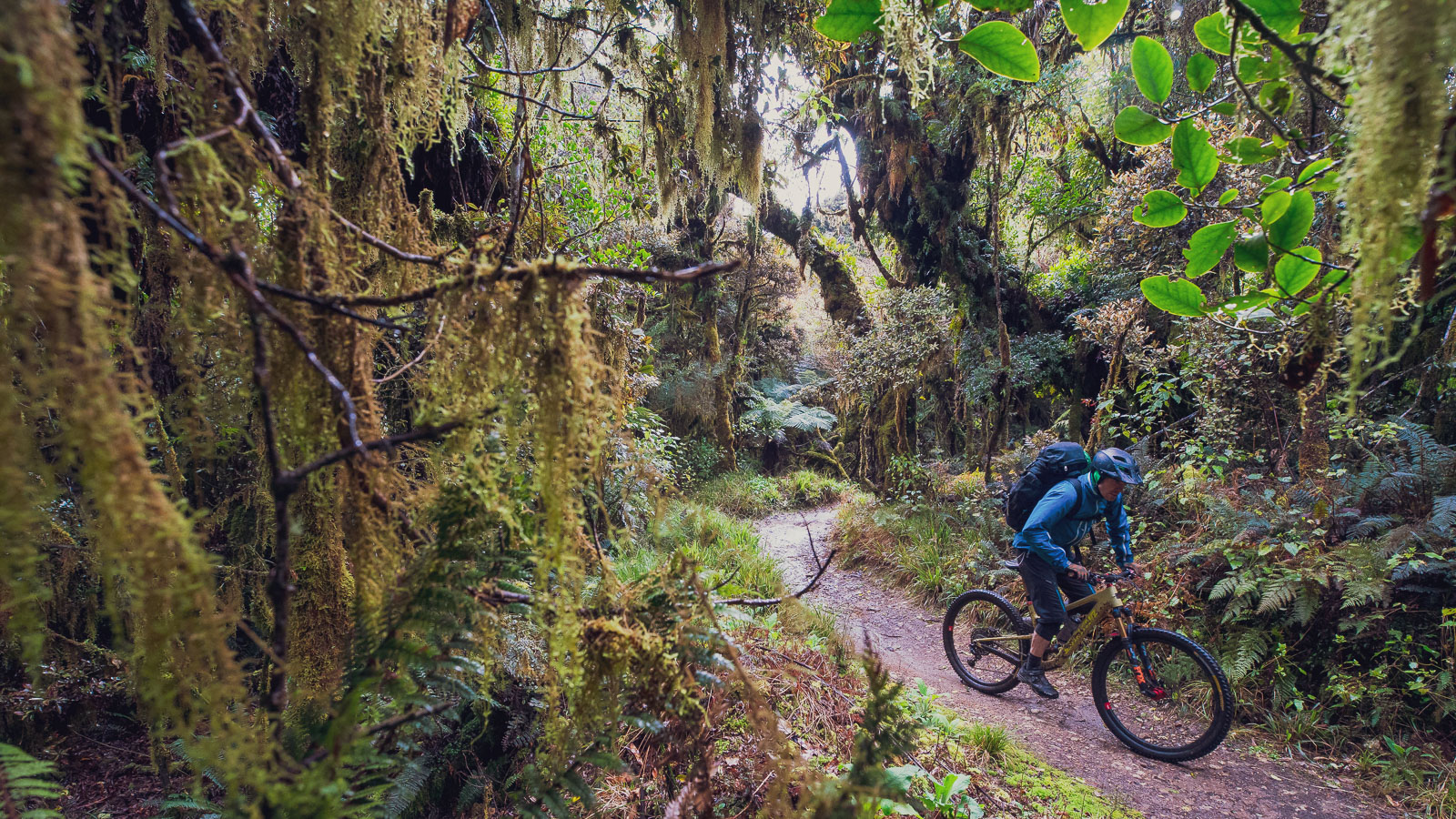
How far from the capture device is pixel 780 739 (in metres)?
1.18

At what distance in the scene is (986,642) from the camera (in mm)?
4566

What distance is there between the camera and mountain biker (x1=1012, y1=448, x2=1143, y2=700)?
3828 millimetres

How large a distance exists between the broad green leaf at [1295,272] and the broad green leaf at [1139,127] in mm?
375

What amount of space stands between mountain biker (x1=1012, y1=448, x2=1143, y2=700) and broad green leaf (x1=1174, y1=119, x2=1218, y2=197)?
302 cm

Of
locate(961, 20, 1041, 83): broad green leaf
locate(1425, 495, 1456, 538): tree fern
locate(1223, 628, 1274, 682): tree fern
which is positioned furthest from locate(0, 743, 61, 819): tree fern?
locate(1425, 495, 1456, 538): tree fern

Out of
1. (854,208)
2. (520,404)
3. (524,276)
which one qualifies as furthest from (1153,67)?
(854,208)

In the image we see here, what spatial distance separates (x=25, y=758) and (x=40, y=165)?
6.95ft

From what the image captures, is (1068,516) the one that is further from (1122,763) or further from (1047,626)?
(1122,763)

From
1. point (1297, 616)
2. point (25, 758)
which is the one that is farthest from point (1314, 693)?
point (25, 758)

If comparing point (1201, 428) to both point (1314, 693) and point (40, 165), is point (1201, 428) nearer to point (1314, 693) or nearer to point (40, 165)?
Answer: point (1314, 693)

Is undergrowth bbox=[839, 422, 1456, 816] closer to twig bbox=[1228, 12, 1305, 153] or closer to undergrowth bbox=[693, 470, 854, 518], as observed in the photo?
twig bbox=[1228, 12, 1305, 153]

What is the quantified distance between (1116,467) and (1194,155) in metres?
3.08

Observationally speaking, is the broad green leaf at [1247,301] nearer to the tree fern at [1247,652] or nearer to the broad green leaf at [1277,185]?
the broad green leaf at [1277,185]

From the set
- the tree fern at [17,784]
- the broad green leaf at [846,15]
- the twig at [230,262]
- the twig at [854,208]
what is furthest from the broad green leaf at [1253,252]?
the twig at [854,208]
